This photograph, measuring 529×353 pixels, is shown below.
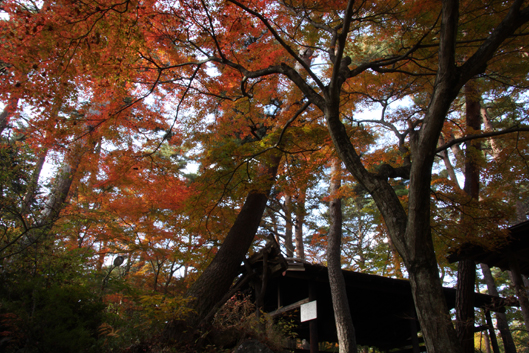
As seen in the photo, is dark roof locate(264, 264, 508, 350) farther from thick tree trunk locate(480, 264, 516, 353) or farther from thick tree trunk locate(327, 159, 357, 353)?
thick tree trunk locate(480, 264, 516, 353)

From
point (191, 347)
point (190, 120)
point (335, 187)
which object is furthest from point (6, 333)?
point (335, 187)

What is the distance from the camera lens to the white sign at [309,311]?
667 centimetres

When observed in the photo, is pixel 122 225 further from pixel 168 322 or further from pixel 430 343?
pixel 430 343

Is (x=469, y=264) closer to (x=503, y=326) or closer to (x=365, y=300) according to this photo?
(x=365, y=300)

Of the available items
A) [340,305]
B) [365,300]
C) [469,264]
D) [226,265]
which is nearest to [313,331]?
[340,305]

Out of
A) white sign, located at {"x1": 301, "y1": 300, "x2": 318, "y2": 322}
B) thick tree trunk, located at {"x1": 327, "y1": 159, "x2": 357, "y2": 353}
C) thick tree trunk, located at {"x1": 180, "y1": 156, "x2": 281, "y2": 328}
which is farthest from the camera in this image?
thick tree trunk, located at {"x1": 327, "y1": 159, "x2": 357, "y2": 353}

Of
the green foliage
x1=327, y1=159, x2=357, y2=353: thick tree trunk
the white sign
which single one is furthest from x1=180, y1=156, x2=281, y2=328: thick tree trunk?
x1=327, y1=159, x2=357, y2=353: thick tree trunk

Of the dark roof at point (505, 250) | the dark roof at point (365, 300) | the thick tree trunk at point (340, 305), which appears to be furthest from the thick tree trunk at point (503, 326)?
the thick tree trunk at point (340, 305)

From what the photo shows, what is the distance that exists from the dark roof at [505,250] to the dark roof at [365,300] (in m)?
1.41

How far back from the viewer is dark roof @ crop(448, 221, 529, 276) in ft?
19.9

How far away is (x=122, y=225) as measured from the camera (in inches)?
423

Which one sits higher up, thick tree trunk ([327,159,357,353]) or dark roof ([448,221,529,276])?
dark roof ([448,221,529,276])

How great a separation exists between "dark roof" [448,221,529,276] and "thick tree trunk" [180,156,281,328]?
4588 millimetres

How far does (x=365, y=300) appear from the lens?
29.2ft
